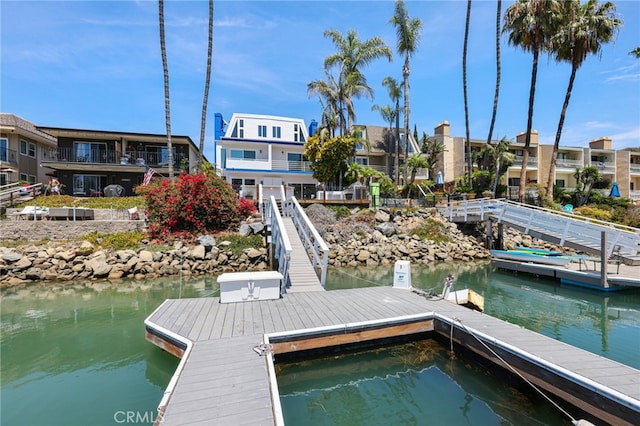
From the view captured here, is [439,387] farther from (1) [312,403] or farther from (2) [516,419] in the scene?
(1) [312,403]

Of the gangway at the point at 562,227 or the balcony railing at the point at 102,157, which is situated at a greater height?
the balcony railing at the point at 102,157

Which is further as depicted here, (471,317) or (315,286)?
(315,286)

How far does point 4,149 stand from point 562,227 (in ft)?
120

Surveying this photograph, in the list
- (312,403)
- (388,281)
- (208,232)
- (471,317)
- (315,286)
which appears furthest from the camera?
(208,232)

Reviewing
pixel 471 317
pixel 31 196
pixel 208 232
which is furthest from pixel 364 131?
pixel 471 317

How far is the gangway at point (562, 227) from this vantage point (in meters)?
13.5

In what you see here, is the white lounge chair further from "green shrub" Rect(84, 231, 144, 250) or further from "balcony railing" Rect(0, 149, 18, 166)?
"balcony railing" Rect(0, 149, 18, 166)

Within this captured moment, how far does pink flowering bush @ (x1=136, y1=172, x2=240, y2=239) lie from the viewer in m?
17.1

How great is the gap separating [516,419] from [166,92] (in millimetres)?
24058

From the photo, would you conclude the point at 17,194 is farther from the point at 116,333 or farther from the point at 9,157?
the point at 116,333

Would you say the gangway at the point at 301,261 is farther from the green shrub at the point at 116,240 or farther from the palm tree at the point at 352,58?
the palm tree at the point at 352,58

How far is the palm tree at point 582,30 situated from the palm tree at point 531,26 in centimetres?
98

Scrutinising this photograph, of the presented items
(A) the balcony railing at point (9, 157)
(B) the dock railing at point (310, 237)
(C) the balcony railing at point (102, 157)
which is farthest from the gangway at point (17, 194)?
(B) the dock railing at point (310, 237)

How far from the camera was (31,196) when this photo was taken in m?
20.7
